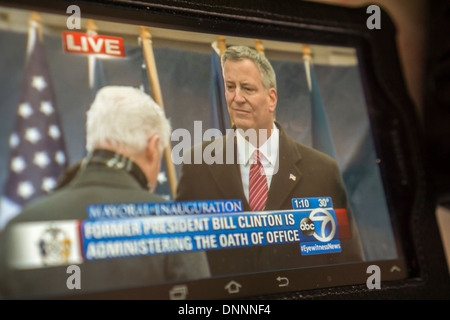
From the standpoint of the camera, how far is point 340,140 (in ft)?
3.39

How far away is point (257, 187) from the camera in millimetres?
907

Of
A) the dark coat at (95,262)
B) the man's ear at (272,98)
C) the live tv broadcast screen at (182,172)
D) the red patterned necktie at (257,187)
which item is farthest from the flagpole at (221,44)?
the dark coat at (95,262)

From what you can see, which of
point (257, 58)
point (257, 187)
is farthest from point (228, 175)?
point (257, 58)

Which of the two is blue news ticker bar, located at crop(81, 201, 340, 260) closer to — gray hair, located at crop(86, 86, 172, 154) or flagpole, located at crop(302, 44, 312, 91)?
gray hair, located at crop(86, 86, 172, 154)

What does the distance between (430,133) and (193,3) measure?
101 centimetres

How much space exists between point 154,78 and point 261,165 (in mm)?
285

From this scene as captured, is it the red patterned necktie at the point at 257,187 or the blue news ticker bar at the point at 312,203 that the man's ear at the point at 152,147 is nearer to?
the red patterned necktie at the point at 257,187

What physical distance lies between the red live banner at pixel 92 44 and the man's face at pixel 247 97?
0.74 ft

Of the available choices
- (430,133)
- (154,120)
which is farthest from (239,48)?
(430,133)

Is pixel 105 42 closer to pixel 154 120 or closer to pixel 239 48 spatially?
pixel 154 120

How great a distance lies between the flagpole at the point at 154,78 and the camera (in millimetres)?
854

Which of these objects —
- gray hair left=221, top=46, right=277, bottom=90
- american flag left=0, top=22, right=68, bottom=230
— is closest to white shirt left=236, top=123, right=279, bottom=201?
gray hair left=221, top=46, right=277, bottom=90

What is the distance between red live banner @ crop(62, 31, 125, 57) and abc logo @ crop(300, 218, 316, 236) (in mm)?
502

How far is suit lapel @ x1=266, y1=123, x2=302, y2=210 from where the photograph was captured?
0.91 metres
